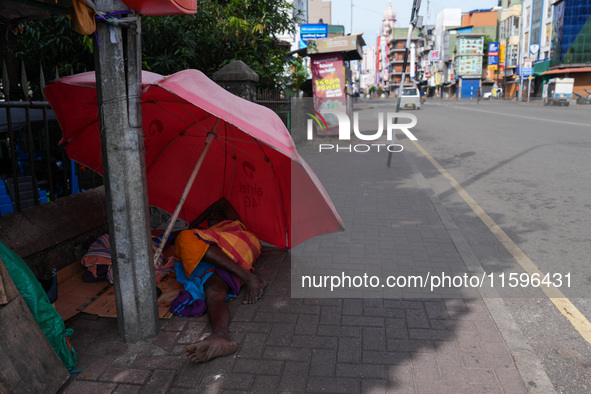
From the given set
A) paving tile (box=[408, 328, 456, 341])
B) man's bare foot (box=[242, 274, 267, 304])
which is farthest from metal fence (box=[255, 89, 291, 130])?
paving tile (box=[408, 328, 456, 341])

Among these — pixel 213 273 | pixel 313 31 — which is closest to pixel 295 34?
pixel 213 273

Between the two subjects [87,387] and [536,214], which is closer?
[87,387]

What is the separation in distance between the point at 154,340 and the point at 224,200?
1.59 m

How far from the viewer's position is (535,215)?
21.0 ft

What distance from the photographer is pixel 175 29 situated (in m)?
7.85

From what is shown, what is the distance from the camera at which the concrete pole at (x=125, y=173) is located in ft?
9.12

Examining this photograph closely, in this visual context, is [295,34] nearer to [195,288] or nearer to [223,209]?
[223,209]

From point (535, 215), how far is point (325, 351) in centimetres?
461

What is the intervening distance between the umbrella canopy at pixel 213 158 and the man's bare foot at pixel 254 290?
0.47 m

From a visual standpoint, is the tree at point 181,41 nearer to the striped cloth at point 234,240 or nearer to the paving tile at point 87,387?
the striped cloth at point 234,240

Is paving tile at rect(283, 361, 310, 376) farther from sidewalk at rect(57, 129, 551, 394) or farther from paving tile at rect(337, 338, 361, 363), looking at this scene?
paving tile at rect(337, 338, 361, 363)

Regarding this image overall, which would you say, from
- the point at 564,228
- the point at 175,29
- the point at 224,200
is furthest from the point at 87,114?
the point at 564,228

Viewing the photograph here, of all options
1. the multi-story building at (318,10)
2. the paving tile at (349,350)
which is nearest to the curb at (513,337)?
the paving tile at (349,350)

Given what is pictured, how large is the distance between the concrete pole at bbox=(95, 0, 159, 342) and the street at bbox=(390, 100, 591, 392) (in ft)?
8.57
